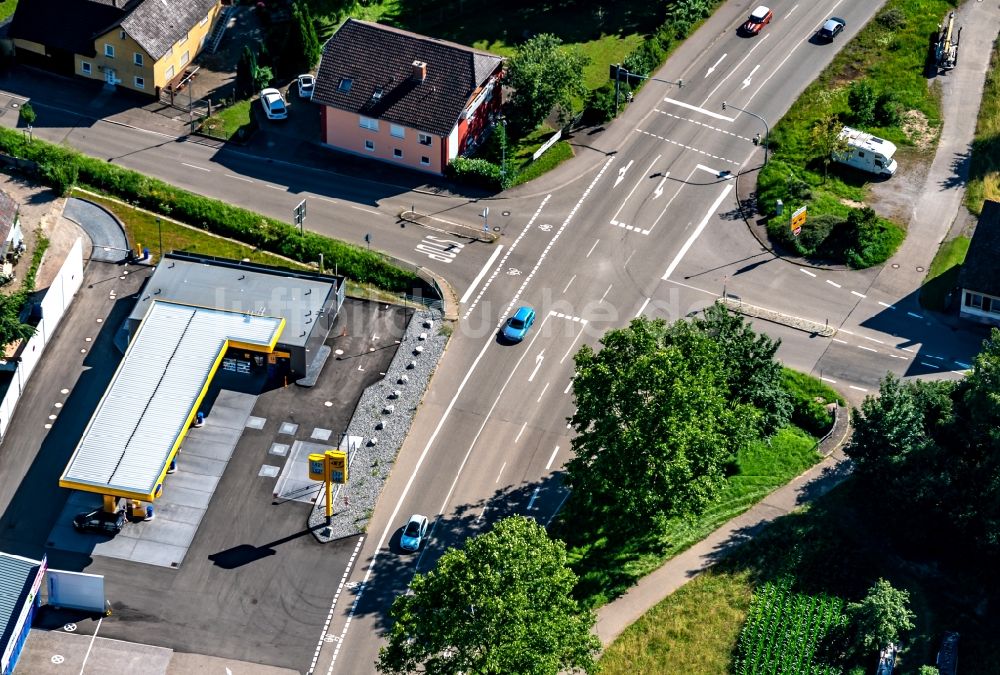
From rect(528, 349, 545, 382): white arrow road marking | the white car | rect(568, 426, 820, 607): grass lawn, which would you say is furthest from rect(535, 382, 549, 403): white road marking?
the white car

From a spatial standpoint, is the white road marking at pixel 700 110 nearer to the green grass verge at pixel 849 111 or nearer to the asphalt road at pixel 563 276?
the asphalt road at pixel 563 276

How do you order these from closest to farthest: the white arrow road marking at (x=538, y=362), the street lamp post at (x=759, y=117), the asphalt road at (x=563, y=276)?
the asphalt road at (x=563, y=276)
the white arrow road marking at (x=538, y=362)
the street lamp post at (x=759, y=117)

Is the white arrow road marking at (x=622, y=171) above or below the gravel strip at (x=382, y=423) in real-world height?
above

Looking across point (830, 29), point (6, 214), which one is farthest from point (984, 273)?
point (6, 214)

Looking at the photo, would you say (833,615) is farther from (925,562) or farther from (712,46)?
(712,46)

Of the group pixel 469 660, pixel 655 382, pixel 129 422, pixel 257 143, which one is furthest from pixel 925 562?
pixel 257 143

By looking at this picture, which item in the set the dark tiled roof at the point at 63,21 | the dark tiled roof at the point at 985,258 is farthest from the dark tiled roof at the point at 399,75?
the dark tiled roof at the point at 985,258

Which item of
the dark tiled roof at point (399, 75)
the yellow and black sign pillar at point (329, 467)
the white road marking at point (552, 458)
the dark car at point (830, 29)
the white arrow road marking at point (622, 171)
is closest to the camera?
the yellow and black sign pillar at point (329, 467)
